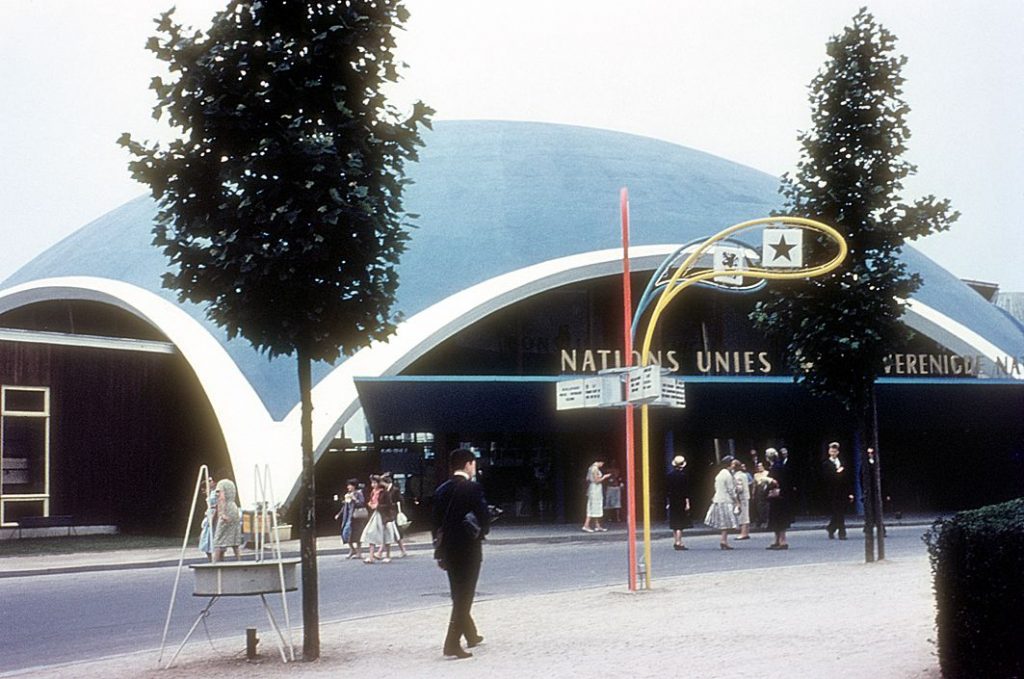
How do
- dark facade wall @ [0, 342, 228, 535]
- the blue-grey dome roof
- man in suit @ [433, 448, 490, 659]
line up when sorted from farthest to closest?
the blue-grey dome roof, dark facade wall @ [0, 342, 228, 535], man in suit @ [433, 448, 490, 659]

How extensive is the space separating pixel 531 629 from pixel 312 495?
8.39 feet

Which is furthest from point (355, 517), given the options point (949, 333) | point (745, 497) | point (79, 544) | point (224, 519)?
point (949, 333)

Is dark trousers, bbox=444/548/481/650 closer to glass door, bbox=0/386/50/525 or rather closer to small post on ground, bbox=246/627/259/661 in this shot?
small post on ground, bbox=246/627/259/661

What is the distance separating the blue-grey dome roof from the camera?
3581 centimetres

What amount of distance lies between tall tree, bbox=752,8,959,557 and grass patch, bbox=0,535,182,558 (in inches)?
632

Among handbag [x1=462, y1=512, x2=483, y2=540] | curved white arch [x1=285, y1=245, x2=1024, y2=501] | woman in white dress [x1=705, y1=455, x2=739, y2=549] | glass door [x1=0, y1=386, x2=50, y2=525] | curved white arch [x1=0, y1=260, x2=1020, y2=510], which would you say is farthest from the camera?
curved white arch [x1=285, y1=245, x2=1024, y2=501]

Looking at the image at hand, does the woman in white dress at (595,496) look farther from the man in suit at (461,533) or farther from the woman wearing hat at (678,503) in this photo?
the man in suit at (461,533)

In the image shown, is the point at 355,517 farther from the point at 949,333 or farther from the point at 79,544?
the point at 949,333

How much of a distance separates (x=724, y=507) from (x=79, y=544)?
14999 millimetres

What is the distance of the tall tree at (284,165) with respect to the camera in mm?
12195

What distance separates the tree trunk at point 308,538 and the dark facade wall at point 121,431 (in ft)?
72.8

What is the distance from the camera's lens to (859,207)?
69.3 feet

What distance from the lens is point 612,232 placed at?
37.5 m

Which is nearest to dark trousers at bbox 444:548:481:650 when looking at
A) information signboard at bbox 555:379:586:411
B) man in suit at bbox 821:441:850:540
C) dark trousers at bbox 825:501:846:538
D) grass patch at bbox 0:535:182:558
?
information signboard at bbox 555:379:586:411
